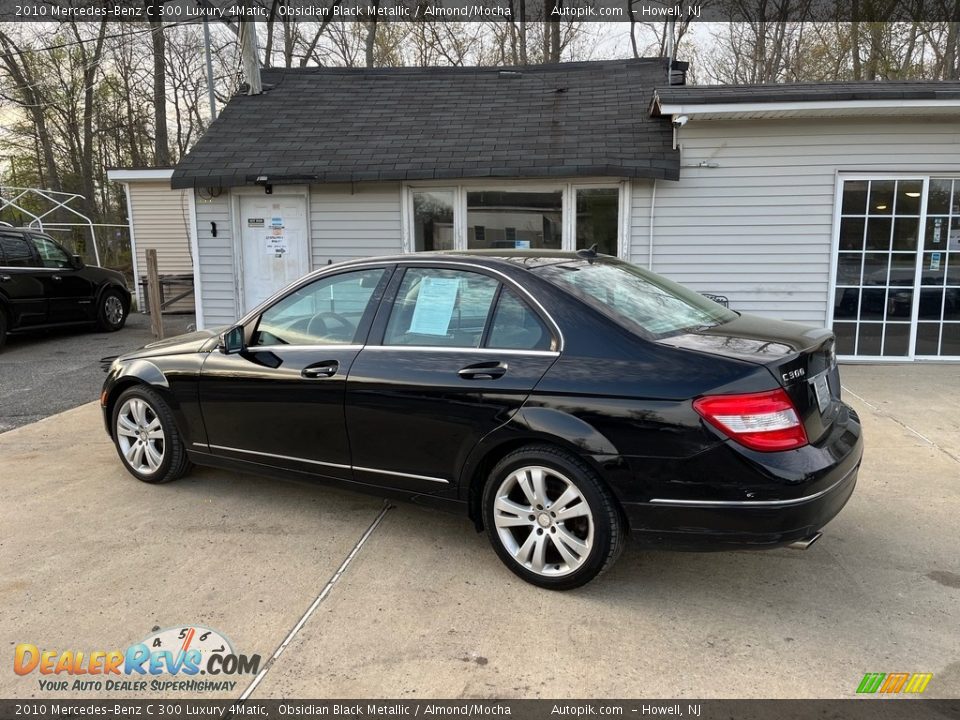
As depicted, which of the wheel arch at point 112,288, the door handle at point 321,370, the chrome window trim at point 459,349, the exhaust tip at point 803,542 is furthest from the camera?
the wheel arch at point 112,288

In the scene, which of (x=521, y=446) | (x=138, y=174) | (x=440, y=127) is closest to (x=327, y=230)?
(x=440, y=127)

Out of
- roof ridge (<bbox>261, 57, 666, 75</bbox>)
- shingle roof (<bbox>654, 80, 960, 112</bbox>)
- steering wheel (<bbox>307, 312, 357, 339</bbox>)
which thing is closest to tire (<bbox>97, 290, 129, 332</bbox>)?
roof ridge (<bbox>261, 57, 666, 75</bbox>)

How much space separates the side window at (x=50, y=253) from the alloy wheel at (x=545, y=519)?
10261 millimetres

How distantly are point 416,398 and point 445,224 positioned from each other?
20.1ft

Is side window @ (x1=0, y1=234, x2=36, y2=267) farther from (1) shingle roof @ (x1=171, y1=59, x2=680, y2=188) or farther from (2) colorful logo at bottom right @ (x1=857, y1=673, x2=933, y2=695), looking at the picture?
(2) colorful logo at bottom right @ (x1=857, y1=673, x2=933, y2=695)

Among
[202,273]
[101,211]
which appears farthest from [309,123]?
[101,211]

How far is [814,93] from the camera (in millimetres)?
7320

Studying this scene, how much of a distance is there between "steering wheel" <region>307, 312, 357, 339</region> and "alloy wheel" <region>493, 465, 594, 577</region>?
1.27 metres

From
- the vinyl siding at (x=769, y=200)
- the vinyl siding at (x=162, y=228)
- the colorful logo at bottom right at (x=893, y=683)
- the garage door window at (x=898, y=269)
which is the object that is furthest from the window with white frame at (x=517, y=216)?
the vinyl siding at (x=162, y=228)

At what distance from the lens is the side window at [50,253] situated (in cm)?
1043

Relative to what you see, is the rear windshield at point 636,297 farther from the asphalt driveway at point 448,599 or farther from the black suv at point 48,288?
the black suv at point 48,288

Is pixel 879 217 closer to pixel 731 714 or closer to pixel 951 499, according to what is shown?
pixel 951 499

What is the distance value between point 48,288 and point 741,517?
36.5 ft

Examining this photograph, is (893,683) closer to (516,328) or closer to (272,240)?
(516,328)
